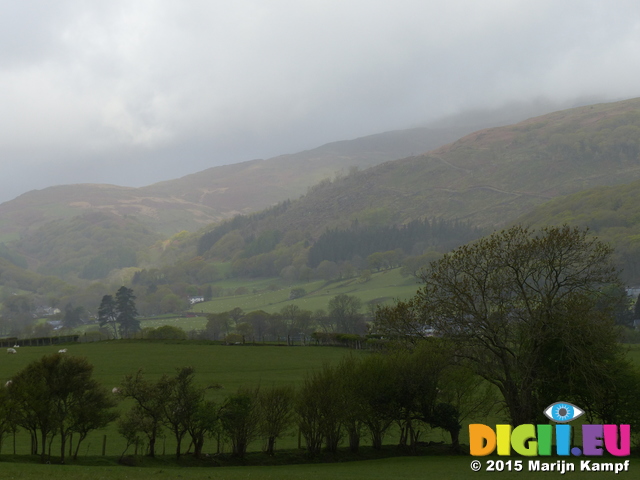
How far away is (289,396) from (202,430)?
717cm

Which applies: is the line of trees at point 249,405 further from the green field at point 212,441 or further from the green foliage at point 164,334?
the green foliage at point 164,334

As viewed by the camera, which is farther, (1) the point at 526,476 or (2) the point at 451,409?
(2) the point at 451,409

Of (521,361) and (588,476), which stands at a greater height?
(521,361)

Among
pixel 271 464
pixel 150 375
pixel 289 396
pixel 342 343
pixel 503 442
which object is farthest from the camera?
pixel 342 343

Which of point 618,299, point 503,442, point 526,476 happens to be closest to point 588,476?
point 526,476

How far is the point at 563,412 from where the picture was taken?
47.1m

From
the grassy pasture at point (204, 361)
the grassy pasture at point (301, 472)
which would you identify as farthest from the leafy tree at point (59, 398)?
the grassy pasture at point (204, 361)

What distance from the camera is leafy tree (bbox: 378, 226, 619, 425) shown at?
46.4 m

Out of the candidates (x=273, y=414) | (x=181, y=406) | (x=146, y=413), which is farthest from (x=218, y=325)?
(x=146, y=413)

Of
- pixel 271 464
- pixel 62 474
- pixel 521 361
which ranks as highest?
pixel 521 361

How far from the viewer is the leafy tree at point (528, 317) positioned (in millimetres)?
46406

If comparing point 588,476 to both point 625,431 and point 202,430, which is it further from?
point 202,430

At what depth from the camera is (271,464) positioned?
46.9 m

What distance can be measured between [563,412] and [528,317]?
717cm
